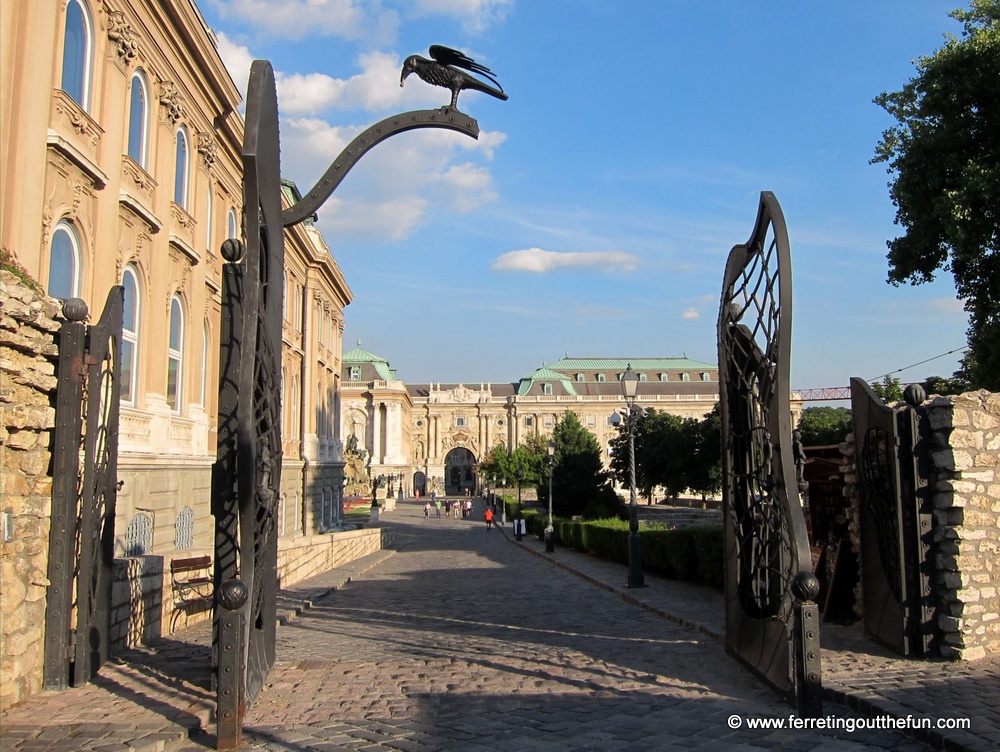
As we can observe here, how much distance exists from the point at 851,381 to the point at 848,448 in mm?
879

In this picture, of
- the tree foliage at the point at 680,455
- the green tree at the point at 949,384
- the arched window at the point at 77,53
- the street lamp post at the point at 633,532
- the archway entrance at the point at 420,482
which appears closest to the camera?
the arched window at the point at 77,53

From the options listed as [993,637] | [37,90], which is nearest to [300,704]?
[993,637]

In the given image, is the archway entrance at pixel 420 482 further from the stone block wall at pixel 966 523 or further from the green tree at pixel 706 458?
the stone block wall at pixel 966 523

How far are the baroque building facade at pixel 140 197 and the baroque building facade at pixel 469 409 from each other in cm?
9148

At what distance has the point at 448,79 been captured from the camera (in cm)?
775

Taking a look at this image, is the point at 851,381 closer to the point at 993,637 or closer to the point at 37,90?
the point at 993,637

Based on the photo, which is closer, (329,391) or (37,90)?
(37,90)

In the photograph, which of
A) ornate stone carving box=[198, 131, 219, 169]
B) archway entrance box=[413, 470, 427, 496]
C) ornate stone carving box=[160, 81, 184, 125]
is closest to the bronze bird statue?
ornate stone carving box=[160, 81, 184, 125]

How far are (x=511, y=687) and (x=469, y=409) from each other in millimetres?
122813

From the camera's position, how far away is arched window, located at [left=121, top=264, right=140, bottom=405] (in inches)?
649

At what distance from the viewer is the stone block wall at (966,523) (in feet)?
26.7

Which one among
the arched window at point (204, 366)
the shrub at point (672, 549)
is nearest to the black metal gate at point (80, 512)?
the shrub at point (672, 549)

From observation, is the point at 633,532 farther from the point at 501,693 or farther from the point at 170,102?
the point at 170,102

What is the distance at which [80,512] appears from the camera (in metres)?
7.82
